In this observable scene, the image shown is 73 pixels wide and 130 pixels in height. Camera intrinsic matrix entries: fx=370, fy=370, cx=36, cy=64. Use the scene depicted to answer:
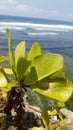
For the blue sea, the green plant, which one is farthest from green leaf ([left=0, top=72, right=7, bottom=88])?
the blue sea

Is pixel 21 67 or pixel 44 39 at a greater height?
pixel 21 67

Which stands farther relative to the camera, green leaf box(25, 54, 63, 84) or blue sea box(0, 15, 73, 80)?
blue sea box(0, 15, 73, 80)

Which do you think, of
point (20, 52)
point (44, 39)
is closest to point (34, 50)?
point (20, 52)

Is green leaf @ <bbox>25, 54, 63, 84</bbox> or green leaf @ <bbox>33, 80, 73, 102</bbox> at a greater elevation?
green leaf @ <bbox>25, 54, 63, 84</bbox>

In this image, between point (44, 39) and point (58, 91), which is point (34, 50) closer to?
point (58, 91)

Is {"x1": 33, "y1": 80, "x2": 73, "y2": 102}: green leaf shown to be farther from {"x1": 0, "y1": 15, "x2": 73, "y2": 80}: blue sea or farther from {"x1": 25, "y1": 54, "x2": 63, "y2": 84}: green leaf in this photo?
{"x1": 0, "y1": 15, "x2": 73, "y2": 80}: blue sea

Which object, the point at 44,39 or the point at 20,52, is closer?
the point at 20,52
